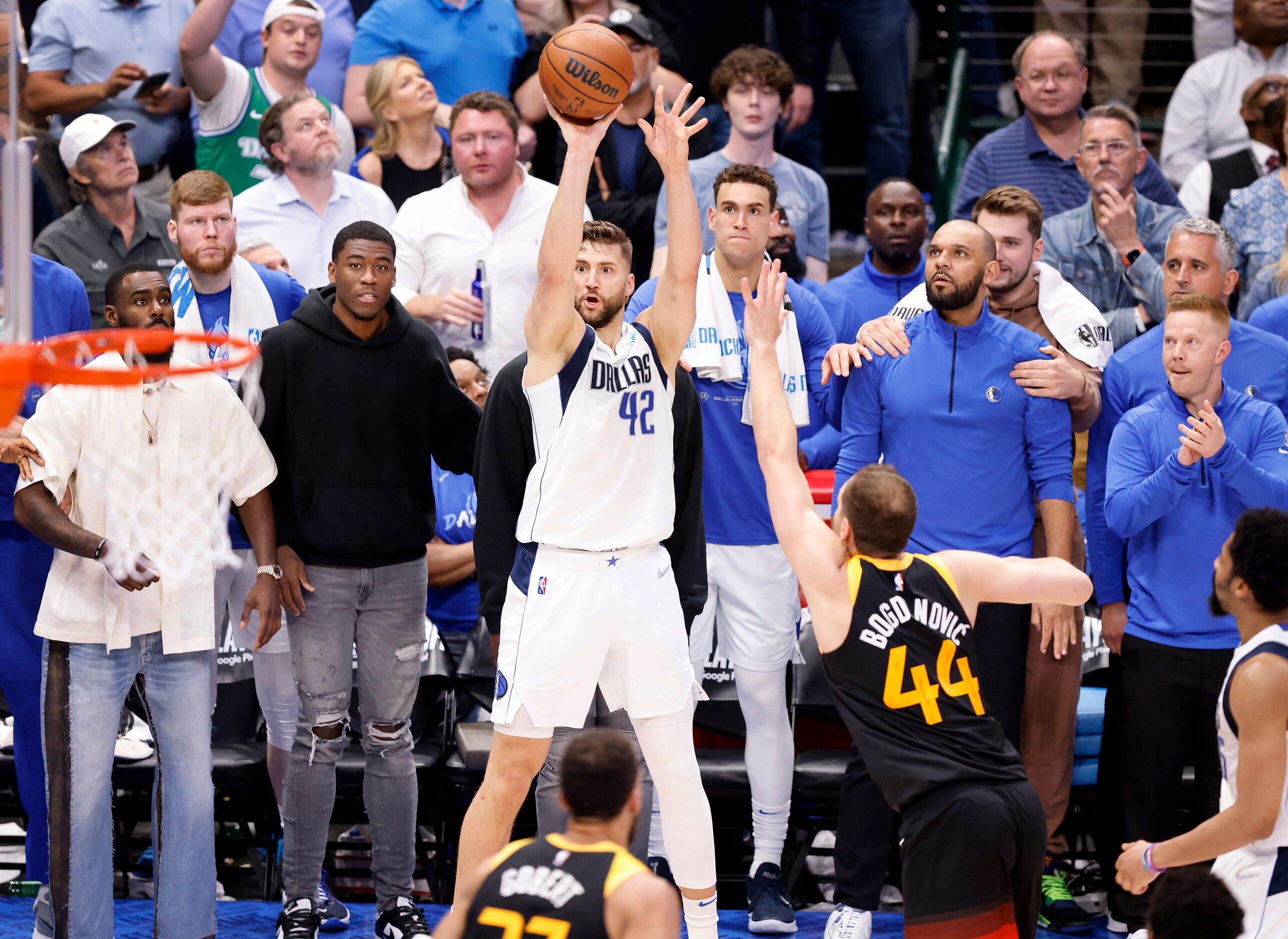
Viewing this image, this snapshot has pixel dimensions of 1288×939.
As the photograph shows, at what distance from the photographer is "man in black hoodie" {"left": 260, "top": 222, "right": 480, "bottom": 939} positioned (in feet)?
19.0

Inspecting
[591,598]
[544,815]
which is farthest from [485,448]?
[544,815]

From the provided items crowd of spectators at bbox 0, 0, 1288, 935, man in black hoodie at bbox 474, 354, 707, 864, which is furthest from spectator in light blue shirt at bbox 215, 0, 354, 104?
man in black hoodie at bbox 474, 354, 707, 864

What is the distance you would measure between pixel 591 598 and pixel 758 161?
378 cm

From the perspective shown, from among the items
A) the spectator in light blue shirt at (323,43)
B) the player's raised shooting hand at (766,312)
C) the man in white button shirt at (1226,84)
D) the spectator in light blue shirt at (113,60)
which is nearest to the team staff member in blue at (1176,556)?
the player's raised shooting hand at (766,312)

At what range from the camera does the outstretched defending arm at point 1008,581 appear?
479 centimetres

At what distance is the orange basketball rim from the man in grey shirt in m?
2.83

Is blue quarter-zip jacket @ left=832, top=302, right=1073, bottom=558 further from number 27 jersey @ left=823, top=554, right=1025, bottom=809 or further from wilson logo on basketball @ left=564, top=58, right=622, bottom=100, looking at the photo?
wilson logo on basketball @ left=564, top=58, right=622, bottom=100

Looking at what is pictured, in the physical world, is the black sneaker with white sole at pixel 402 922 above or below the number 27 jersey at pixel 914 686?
below

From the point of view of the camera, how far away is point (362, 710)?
19.4 feet

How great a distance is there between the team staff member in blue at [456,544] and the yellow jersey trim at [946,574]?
2.81 metres

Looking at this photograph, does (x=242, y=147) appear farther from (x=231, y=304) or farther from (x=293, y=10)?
(x=231, y=304)

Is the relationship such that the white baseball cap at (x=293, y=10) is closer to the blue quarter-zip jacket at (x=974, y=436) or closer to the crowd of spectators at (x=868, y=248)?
the crowd of spectators at (x=868, y=248)

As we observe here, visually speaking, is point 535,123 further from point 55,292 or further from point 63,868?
point 63,868

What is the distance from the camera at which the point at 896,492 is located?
468cm
